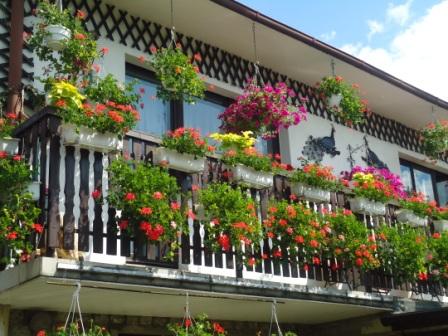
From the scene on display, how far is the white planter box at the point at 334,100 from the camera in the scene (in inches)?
416

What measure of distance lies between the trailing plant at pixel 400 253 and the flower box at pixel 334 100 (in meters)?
2.73

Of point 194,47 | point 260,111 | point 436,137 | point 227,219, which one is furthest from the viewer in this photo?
point 436,137

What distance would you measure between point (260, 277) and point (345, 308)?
1350 millimetres

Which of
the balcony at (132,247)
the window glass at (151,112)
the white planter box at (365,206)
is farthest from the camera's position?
the window glass at (151,112)

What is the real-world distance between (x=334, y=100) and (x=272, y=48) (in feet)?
4.09

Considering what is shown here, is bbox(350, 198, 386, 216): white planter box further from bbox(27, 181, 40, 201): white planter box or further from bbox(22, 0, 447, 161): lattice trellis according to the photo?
bbox(27, 181, 40, 201): white planter box

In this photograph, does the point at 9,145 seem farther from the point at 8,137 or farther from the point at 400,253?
the point at 400,253

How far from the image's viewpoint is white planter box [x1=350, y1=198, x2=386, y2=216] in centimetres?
863

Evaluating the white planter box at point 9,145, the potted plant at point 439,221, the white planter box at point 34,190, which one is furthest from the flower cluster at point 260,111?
the white planter box at point 34,190

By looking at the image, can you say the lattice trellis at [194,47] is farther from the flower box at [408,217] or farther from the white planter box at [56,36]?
the flower box at [408,217]

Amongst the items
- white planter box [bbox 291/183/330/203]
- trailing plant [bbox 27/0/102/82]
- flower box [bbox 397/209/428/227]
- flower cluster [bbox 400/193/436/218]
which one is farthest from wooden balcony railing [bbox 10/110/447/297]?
flower cluster [bbox 400/193/436/218]

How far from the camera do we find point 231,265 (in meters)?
7.03

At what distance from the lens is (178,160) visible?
688 cm

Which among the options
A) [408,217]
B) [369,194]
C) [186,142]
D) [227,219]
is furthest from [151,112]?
[408,217]
